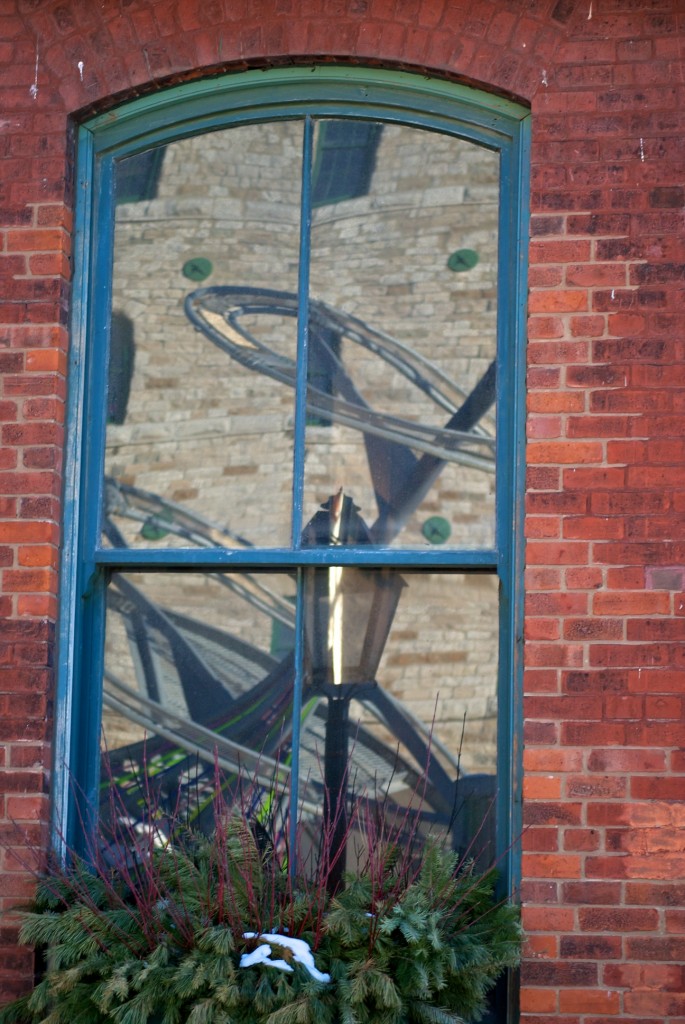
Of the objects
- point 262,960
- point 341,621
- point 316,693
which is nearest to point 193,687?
point 316,693

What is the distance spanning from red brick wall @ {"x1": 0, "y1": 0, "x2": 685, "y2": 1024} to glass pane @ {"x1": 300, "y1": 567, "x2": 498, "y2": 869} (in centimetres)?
27

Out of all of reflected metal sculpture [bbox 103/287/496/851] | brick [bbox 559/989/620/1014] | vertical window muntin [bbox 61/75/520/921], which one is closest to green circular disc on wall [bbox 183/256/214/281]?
reflected metal sculpture [bbox 103/287/496/851]

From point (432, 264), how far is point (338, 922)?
236cm

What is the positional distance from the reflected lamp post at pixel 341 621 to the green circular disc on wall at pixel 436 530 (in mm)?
177

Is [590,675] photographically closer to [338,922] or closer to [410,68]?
[338,922]

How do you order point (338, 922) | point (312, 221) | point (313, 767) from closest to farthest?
point (338, 922) < point (313, 767) < point (312, 221)

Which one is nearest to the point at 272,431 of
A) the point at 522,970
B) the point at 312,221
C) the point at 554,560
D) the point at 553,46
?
the point at 312,221

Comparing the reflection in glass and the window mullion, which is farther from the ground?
the window mullion

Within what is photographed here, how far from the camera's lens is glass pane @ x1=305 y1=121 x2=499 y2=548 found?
504 centimetres

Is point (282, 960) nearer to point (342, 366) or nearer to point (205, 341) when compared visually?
point (342, 366)

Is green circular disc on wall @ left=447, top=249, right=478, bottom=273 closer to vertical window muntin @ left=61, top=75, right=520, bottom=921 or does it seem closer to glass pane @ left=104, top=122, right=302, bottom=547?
vertical window muntin @ left=61, top=75, right=520, bottom=921

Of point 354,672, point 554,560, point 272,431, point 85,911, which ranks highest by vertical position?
point 272,431

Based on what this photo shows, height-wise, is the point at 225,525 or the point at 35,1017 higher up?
the point at 225,525

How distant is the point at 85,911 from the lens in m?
4.39
